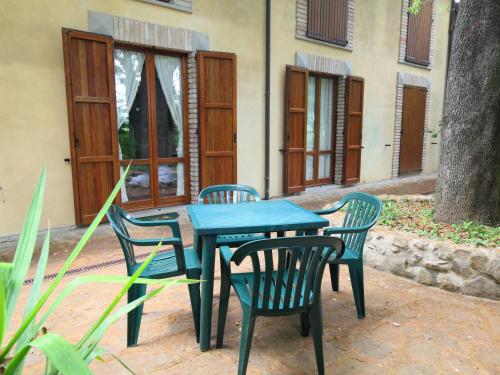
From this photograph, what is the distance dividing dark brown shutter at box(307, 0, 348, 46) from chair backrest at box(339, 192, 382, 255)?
457 cm

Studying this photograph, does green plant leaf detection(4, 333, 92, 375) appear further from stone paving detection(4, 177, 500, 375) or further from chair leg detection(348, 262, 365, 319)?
chair leg detection(348, 262, 365, 319)

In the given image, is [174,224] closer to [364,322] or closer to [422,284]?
[364,322]

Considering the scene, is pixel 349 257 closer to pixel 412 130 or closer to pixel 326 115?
pixel 326 115

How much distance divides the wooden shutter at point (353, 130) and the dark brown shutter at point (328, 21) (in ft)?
2.80

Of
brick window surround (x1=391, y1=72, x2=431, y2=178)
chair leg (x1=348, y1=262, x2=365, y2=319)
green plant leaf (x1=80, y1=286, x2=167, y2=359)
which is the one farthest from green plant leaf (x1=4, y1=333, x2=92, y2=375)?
brick window surround (x1=391, y1=72, x2=431, y2=178)

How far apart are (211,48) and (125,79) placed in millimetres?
1330

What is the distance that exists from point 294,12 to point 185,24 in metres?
2.14

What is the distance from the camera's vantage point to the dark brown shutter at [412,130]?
8836 millimetres

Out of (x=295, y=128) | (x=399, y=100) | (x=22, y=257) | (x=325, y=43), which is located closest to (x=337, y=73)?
(x=325, y=43)

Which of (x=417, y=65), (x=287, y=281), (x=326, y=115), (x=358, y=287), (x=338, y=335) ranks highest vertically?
(x=417, y=65)

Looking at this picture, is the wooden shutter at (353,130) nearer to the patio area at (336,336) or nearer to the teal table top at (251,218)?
the patio area at (336,336)

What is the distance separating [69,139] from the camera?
430 cm

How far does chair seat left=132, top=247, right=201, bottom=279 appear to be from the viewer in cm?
209

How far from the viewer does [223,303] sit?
79.7 inches
